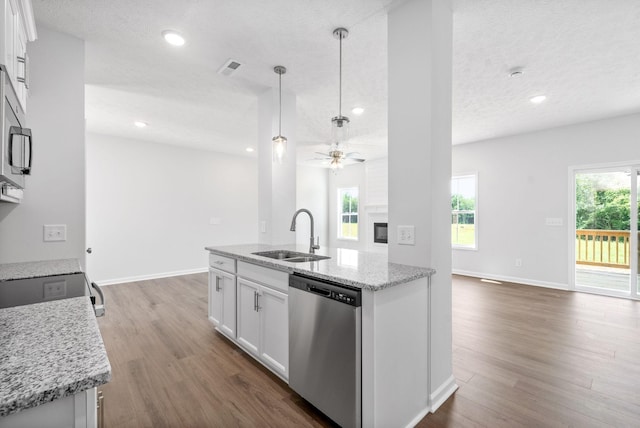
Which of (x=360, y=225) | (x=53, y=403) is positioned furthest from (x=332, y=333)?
(x=360, y=225)

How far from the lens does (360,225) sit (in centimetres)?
805

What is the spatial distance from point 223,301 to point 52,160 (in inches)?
71.2

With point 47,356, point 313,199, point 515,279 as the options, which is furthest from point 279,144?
point 313,199

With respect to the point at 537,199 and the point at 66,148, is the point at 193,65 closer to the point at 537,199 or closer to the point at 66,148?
the point at 66,148

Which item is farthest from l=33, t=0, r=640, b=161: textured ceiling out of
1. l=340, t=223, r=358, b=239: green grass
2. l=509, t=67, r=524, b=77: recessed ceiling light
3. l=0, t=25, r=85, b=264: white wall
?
l=340, t=223, r=358, b=239: green grass

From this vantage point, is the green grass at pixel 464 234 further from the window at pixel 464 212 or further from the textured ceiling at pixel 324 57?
the textured ceiling at pixel 324 57

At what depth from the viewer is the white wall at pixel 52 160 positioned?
2.21m

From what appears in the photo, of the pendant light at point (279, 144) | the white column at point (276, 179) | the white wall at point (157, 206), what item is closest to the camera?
the pendant light at point (279, 144)

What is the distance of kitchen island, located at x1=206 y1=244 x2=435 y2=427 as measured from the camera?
1527 millimetres

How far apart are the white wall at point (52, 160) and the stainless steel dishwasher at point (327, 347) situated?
6.31 ft

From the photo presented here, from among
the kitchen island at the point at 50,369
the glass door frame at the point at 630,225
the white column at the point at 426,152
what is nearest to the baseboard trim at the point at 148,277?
the kitchen island at the point at 50,369

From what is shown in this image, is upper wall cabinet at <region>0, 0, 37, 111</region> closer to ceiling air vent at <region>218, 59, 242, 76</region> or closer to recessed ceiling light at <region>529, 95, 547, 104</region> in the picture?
ceiling air vent at <region>218, 59, 242, 76</region>

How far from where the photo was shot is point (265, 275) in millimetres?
2262

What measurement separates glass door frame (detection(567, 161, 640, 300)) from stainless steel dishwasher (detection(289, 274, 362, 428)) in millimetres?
4927
